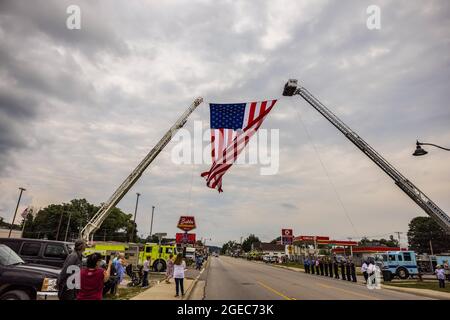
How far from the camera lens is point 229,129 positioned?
49.6 ft

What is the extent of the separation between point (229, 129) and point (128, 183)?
1339 cm

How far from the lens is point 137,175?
997 inches

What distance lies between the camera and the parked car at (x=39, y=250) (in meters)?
12.6

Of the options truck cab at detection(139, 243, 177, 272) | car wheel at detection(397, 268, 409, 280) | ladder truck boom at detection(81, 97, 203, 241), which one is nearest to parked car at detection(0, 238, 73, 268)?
ladder truck boom at detection(81, 97, 203, 241)

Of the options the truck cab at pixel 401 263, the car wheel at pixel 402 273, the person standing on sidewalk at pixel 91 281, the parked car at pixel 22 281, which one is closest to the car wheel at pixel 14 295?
the parked car at pixel 22 281

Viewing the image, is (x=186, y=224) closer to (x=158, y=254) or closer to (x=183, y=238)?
(x=183, y=238)

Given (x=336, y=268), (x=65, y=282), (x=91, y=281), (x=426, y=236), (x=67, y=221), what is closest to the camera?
(x=91, y=281)

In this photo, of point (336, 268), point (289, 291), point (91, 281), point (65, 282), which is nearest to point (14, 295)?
point (65, 282)

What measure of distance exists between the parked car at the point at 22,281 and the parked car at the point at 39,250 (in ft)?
18.3

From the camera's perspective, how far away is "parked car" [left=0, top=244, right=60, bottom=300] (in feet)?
23.0

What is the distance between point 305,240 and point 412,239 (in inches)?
3062

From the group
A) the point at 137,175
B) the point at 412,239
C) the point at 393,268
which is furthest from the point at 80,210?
the point at 412,239

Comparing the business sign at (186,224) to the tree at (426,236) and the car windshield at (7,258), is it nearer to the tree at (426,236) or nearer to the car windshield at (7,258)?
the car windshield at (7,258)
